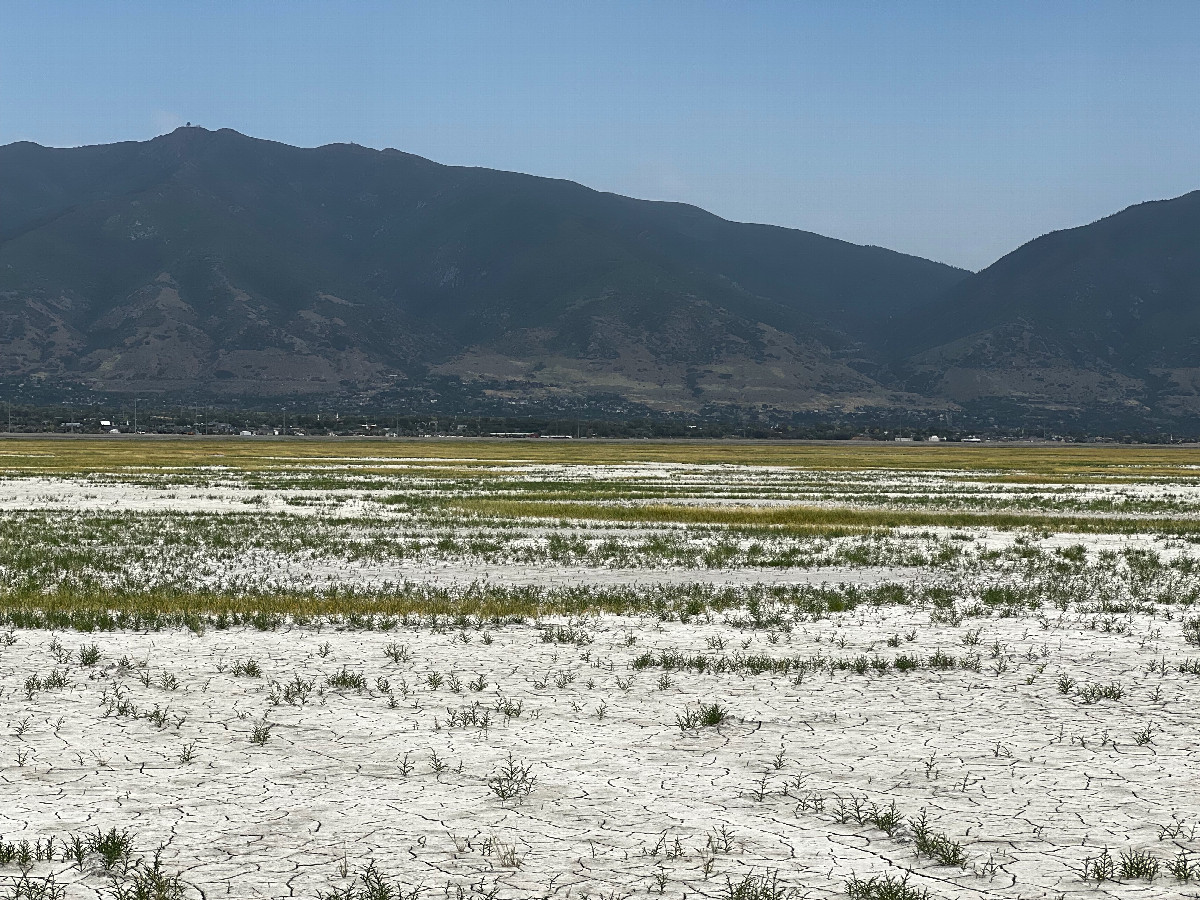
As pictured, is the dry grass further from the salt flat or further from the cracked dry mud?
the cracked dry mud

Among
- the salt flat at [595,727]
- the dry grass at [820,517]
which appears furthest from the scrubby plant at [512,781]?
the dry grass at [820,517]

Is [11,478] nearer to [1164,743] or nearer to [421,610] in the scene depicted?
[421,610]

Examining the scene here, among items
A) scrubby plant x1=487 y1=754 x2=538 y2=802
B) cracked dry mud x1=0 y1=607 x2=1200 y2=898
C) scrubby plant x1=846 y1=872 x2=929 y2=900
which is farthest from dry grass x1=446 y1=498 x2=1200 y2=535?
scrubby plant x1=846 y1=872 x2=929 y2=900

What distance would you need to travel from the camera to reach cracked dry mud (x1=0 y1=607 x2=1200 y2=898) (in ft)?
29.2

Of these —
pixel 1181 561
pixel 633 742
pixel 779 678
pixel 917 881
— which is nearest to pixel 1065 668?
pixel 779 678

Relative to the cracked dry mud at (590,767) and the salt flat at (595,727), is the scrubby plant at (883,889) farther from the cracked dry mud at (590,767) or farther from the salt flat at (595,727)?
the cracked dry mud at (590,767)

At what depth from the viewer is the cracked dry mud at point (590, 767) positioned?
8.89 m

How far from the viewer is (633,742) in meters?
12.3

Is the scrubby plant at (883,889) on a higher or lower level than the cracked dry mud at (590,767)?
higher

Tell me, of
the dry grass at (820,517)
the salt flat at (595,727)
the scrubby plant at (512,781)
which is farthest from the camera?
the dry grass at (820,517)

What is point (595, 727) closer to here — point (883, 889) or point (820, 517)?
point (883, 889)

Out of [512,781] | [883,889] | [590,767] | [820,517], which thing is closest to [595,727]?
[590,767]

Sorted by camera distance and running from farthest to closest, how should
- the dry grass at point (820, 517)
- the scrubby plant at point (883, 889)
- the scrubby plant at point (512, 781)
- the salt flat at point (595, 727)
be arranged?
the dry grass at point (820, 517) → the scrubby plant at point (512, 781) → the salt flat at point (595, 727) → the scrubby plant at point (883, 889)

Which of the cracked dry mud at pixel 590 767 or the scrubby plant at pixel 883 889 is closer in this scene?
the scrubby plant at pixel 883 889
